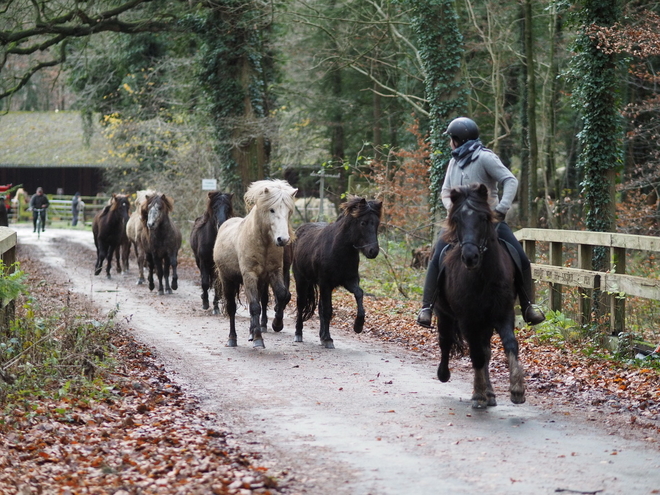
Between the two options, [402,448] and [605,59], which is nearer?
[402,448]

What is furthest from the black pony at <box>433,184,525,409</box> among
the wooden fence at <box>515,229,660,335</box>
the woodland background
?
the woodland background

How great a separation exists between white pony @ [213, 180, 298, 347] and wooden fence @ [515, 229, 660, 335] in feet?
12.0

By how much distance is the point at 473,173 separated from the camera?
746 centimetres

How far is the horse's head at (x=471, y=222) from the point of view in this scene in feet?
20.9

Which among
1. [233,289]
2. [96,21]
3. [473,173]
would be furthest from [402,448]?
[96,21]

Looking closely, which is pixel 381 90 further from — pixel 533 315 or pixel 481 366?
pixel 481 366

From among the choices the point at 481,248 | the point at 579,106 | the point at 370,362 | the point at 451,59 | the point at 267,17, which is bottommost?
the point at 370,362

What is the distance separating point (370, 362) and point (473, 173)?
321 cm

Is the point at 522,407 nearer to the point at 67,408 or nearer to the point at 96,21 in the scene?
the point at 67,408

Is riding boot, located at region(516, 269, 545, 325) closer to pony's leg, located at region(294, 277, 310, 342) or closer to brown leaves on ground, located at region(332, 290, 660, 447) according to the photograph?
brown leaves on ground, located at region(332, 290, 660, 447)

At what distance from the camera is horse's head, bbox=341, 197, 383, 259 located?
10.9 metres

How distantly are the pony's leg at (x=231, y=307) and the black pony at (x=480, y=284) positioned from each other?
4550 mm

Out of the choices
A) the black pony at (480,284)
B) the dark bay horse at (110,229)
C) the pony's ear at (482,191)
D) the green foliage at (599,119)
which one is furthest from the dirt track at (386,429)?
the dark bay horse at (110,229)

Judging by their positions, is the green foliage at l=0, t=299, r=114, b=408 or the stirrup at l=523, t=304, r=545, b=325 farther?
the green foliage at l=0, t=299, r=114, b=408
